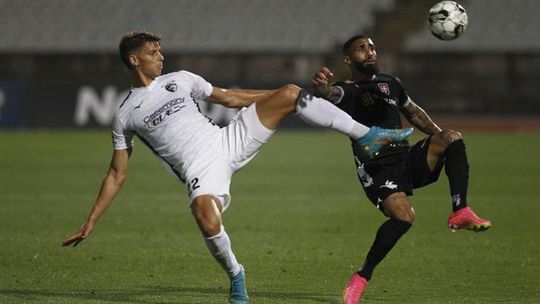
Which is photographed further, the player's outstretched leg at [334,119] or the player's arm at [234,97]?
the player's arm at [234,97]

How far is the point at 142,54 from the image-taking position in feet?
26.4

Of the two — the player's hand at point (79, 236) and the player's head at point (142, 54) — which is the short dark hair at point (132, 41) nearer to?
the player's head at point (142, 54)

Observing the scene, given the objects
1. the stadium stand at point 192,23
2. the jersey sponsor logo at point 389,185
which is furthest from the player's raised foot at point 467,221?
the stadium stand at point 192,23

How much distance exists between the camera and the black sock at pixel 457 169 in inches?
310

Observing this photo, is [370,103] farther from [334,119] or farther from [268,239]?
[268,239]

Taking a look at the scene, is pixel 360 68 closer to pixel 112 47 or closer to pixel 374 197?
pixel 374 197

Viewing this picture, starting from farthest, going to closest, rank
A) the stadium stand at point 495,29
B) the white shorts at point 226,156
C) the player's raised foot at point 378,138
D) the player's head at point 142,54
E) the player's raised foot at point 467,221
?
1. the stadium stand at point 495,29
2. the player's head at point 142,54
3. the player's raised foot at point 378,138
4. the white shorts at point 226,156
5. the player's raised foot at point 467,221

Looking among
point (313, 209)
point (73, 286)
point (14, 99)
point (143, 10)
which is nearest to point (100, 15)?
point (143, 10)

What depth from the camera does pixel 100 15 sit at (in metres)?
34.7

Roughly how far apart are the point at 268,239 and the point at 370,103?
4027 millimetres

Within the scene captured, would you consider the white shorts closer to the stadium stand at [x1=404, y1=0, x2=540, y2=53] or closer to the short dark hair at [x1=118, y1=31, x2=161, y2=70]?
the short dark hair at [x1=118, y1=31, x2=161, y2=70]

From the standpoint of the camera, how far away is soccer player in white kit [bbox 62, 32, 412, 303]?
763cm

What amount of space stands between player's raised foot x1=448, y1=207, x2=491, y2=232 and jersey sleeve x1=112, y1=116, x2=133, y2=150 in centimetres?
255

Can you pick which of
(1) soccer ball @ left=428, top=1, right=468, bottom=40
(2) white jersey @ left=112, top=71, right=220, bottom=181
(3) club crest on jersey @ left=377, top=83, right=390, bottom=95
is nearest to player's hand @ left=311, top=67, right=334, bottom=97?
(3) club crest on jersey @ left=377, top=83, right=390, bottom=95
